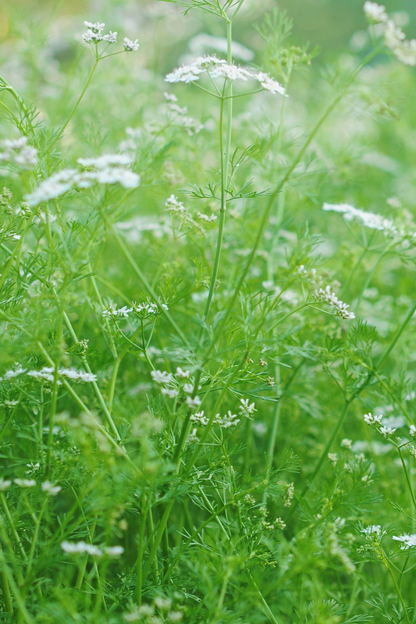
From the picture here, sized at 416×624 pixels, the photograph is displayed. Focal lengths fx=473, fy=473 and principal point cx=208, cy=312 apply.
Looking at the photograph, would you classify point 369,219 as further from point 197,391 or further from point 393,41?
point 197,391

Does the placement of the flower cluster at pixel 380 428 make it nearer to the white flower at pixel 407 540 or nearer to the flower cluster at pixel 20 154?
the white flower at pixel 407 540

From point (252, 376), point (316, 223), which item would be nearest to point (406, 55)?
point (252, 376)

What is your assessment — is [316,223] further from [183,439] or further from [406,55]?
[183,439]

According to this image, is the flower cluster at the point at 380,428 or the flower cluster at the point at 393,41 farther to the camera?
the flower cluster at the point at 380,428

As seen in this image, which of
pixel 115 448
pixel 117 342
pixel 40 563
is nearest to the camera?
pixel 40 563

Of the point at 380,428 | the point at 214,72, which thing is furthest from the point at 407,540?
the point at 214,72

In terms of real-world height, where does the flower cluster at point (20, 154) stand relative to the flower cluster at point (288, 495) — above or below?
above

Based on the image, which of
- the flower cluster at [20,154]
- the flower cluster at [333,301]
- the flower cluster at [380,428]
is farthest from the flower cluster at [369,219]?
the flower cluster at [20,154]

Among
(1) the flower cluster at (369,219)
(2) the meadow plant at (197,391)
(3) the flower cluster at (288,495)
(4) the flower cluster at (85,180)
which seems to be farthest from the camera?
(1) the flower cluster at (369,219)
